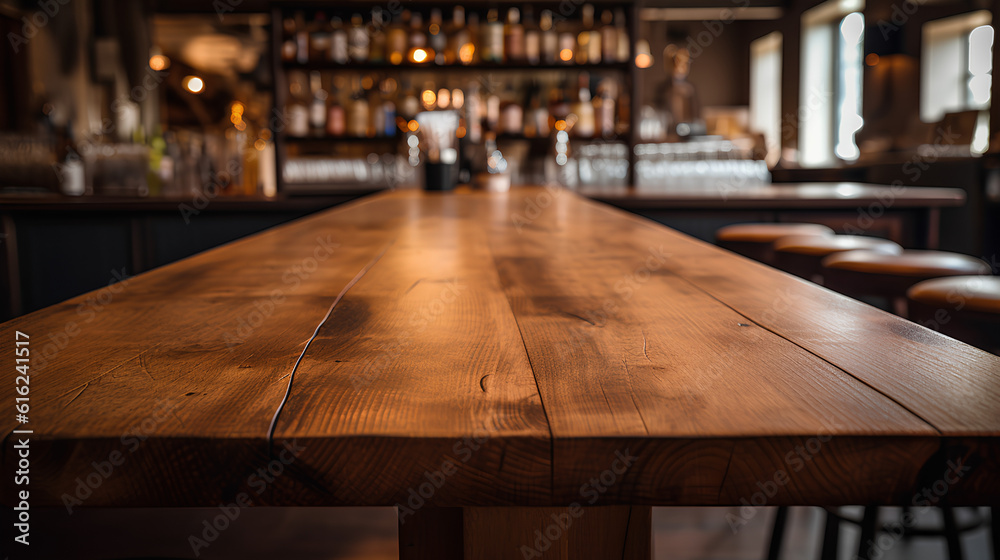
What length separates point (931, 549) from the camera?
5.32ft

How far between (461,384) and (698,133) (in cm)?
847

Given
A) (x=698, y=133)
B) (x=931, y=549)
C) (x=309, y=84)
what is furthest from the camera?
(x=698, y=133)

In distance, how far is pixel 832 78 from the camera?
862 centimetres

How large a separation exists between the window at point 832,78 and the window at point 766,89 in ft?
2.22

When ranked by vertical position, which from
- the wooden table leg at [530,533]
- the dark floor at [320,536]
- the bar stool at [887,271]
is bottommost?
the dark floor at [320,536]

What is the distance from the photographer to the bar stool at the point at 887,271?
154cm

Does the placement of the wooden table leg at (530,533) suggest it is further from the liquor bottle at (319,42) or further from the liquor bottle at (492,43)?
the liquor bottle at (319,42)

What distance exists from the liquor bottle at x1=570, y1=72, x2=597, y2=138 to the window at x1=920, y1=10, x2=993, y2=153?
15.4 ft

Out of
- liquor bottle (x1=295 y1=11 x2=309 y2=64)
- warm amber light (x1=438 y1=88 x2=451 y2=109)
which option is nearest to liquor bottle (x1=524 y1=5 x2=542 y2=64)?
warm amber light (x1=438 y1=88 x2=451 y2=109)

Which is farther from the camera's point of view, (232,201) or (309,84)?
(309,84)

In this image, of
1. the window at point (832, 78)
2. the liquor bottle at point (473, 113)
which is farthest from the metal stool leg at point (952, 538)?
the window at point (832, 78)

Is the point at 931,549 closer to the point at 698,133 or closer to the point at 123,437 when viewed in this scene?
the point at 123,437

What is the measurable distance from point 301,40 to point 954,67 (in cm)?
634

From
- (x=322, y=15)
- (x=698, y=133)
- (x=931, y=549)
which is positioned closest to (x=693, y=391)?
(x=931, y=549)
